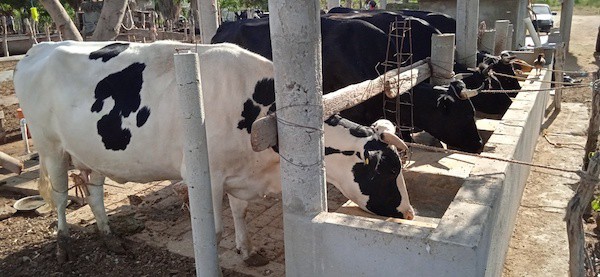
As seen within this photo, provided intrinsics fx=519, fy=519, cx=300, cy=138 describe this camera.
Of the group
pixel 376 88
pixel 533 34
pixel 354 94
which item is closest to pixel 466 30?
pixel 376 88

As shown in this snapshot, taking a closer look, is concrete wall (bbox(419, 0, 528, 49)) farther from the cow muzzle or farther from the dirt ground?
the cow muzzle

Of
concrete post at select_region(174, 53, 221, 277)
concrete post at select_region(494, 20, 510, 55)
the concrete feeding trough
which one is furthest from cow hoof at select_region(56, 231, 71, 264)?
concrete post at select_region(494, 20, 510, 55)

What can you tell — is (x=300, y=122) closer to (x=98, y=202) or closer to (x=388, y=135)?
(x=388, y=135)

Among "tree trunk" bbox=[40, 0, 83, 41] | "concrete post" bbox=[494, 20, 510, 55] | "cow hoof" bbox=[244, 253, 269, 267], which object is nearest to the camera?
"cow hoof" bbox=[244, 253, 269, 267]

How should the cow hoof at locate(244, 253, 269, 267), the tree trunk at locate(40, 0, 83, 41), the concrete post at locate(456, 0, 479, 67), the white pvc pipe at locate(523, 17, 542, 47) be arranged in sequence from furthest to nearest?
the white pvc pipe at locate(523, 17, 542, 47) → the concrete post at locate(456, 0, 479, 67) → the tree trunk at locate(40, 0, 83, 41) → the cow hoof at locate(244, 253, 269, 267)

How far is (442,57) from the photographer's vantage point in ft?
23.5

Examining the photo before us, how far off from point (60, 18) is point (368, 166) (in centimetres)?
488

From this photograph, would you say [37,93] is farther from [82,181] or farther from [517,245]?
[517,245]

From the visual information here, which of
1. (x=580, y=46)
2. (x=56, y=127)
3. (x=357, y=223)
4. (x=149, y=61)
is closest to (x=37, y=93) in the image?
(x=56, y=127)

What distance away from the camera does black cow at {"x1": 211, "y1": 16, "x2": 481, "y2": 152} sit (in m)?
6.41

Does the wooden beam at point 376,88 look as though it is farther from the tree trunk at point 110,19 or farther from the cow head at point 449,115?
the tree trunk at point 110,19

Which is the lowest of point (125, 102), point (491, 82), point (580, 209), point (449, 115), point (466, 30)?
point (449, 115)

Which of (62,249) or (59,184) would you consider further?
(59,184)

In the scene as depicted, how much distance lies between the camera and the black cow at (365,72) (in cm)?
641
